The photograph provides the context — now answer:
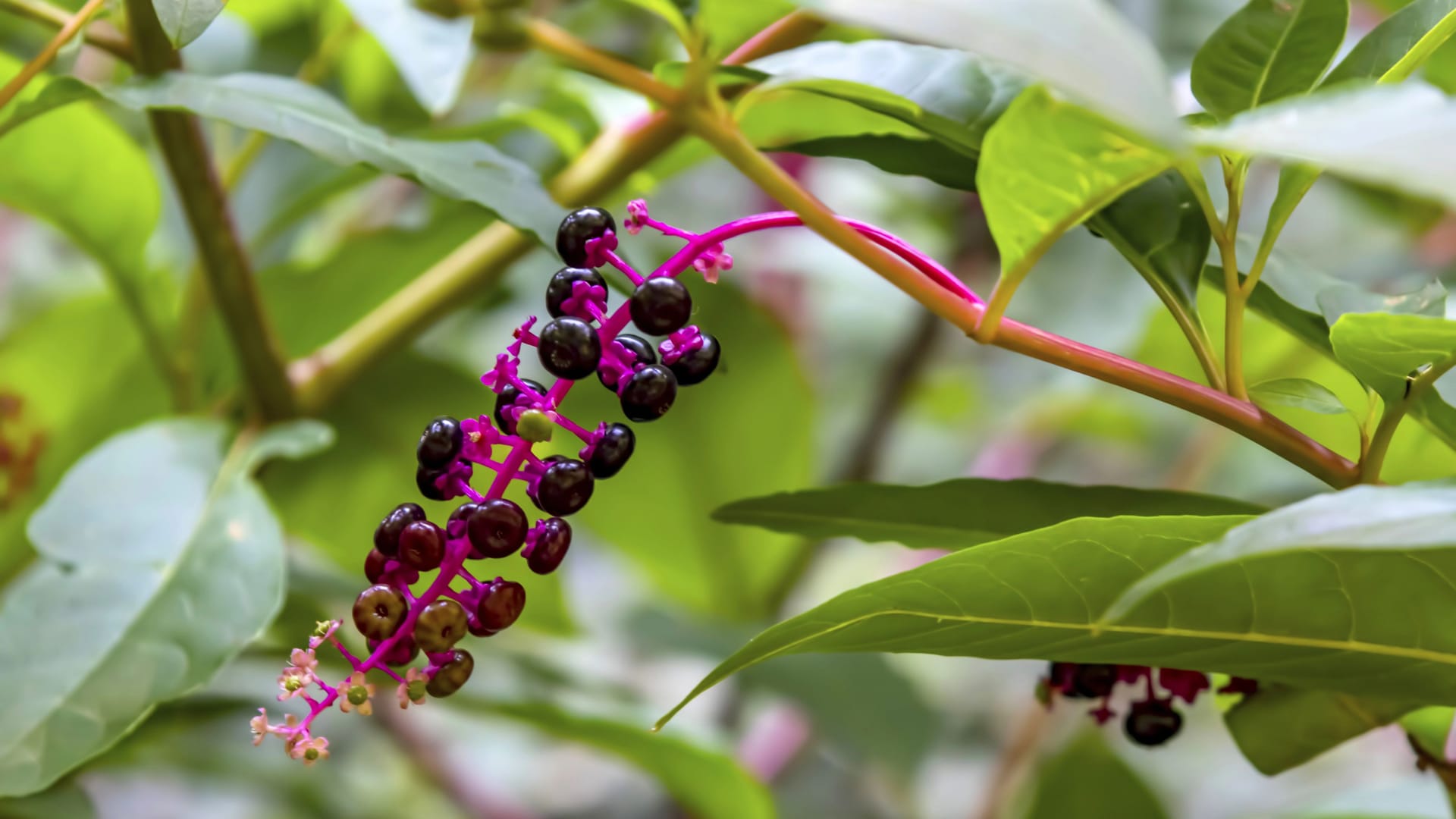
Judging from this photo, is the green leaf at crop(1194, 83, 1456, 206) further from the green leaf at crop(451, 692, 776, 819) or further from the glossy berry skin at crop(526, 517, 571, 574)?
the green leaf at crop(451, 692, 776, 819)

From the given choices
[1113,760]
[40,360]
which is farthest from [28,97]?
[1113,760]


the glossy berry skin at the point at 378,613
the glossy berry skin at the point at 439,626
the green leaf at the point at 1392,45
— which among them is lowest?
the glossy berry skin at the point at 378,613

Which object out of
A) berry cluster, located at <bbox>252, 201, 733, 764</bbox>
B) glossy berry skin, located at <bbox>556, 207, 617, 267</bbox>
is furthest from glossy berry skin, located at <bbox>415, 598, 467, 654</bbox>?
glossy berry skin, located at <bbox>556, 207, 617, 267</bbox>

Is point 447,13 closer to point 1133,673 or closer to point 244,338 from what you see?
point 244,338

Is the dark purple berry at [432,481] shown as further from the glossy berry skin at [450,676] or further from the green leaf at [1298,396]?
the green leaf at [1298,396]

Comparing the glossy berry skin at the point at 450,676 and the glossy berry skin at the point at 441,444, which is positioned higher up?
the glossy berry skin at the point at 441,444

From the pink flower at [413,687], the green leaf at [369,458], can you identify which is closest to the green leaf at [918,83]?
the pink flower at [413,687]
